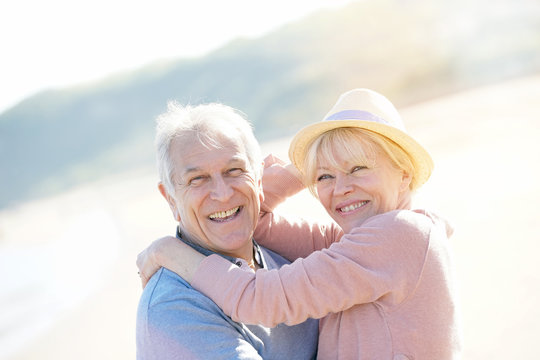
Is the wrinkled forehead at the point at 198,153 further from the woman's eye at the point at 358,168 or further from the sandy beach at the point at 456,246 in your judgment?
the sandy beach at the point at 456,246

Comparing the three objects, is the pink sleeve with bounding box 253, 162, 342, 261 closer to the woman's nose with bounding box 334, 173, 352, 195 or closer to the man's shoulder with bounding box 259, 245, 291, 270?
the man's shoulder with bounding box 259, 245, 291, 270

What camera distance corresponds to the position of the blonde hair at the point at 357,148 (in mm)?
2441

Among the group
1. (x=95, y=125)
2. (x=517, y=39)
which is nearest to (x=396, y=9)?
(x=517, y=39)

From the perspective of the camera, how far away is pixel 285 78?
44344 millimetres

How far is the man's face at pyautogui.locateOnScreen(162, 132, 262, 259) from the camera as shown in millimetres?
2451

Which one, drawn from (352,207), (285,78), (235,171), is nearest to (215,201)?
(235,171)

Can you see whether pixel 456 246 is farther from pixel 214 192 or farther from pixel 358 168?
pixel 214 192

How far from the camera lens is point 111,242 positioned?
40.0 feet

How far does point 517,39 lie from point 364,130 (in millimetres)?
30044

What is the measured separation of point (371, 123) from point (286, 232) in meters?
0.97

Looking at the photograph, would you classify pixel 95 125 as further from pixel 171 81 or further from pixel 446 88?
pixel 446 88

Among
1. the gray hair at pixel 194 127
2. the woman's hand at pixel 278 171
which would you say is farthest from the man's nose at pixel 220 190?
the woman's hand at pixel 278 171

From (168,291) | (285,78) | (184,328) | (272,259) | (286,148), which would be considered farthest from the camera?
(285,78)

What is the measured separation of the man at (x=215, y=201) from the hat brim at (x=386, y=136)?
242mm
